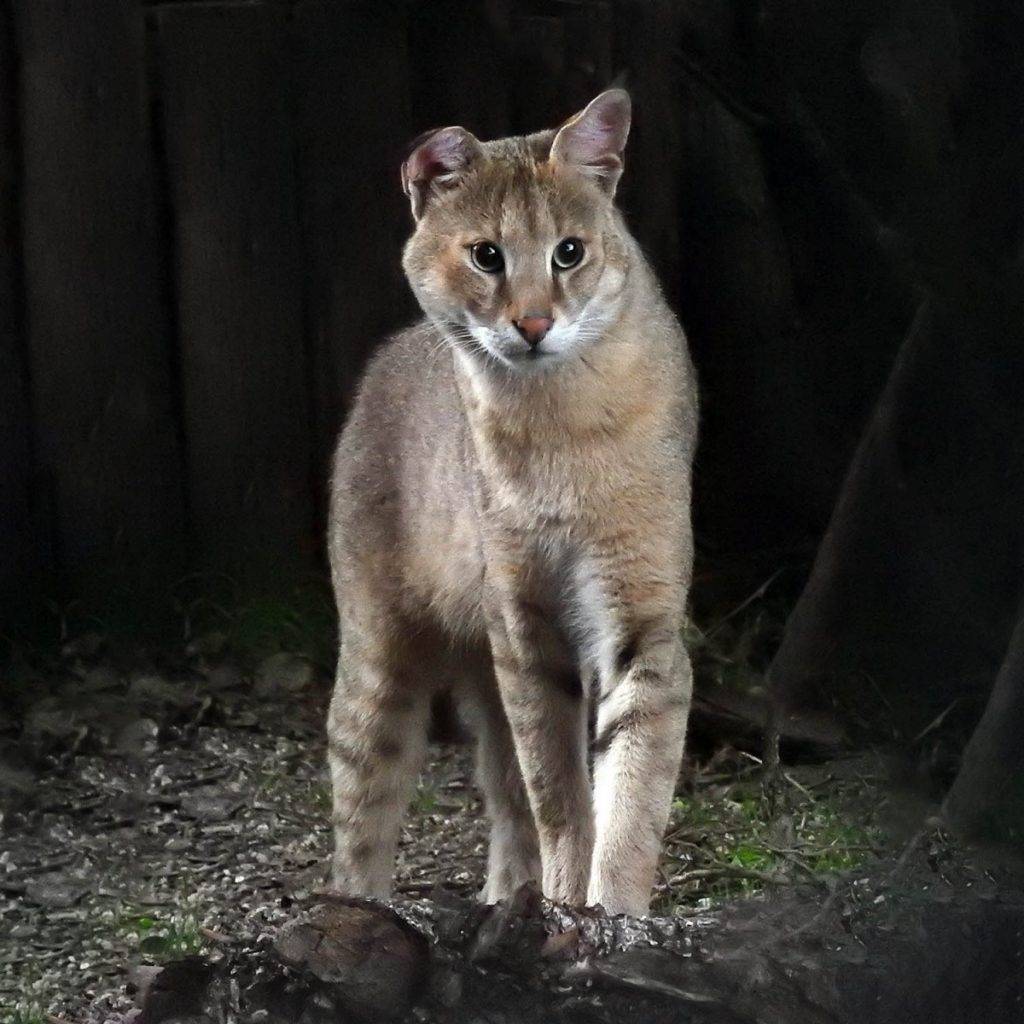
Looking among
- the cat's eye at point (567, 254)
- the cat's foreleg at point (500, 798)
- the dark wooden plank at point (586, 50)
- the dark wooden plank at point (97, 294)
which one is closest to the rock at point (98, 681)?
the dark wooden plank at point (97, 294)

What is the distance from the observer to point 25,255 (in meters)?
5.64

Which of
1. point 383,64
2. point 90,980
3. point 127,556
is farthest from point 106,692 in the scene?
point 383,64

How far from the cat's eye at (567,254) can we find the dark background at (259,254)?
5.19 ft

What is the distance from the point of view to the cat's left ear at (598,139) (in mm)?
3865

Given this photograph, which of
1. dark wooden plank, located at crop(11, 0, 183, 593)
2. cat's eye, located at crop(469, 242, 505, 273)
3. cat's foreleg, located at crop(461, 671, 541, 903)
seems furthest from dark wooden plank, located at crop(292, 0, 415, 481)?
cat's eye, located at crop(469, 242, 505, 273)

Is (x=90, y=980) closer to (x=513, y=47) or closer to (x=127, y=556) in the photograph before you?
(x=127, y=556)

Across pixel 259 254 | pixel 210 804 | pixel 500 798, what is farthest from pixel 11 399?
pixel 500 798

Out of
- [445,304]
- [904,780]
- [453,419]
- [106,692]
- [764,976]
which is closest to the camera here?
[764,976]

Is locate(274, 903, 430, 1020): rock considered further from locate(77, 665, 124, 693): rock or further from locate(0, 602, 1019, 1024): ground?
locate(77, 665, 124, 693): rock

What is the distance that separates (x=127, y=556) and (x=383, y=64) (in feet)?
5.83

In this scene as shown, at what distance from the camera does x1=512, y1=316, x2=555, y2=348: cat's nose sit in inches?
144

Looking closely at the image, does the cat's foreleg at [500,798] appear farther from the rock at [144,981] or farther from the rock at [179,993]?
the rock at [179,993]

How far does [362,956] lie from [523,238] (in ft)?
5.31

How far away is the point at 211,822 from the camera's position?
5059mm
